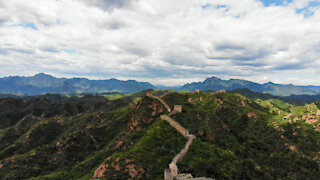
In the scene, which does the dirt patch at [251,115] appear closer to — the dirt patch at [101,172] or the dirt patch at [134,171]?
the dirt patch at [134,171]

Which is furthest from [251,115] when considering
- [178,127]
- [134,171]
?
[134,171]

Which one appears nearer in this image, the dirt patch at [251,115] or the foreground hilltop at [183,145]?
the foreground hilltop at [183,145]

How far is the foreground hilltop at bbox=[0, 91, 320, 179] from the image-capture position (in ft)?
191

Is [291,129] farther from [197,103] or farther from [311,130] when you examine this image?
[197,103]

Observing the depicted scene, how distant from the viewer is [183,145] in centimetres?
6788

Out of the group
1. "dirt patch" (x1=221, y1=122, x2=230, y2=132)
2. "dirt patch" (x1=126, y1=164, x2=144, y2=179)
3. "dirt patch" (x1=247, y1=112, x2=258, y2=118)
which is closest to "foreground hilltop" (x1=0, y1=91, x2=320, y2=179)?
"dirt patch" (x1=126, y1=164, x2=144, y2=179)

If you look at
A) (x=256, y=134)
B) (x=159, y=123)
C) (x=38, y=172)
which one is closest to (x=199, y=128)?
(x=159, y=123)

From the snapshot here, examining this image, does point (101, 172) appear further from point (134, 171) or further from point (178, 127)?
point (178, 127)

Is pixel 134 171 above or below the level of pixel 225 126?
below

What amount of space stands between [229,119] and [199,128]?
34751mm

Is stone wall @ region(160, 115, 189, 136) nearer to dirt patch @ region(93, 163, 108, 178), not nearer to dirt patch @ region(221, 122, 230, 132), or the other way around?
dirt patch @ region(221, 122, 230, 132)

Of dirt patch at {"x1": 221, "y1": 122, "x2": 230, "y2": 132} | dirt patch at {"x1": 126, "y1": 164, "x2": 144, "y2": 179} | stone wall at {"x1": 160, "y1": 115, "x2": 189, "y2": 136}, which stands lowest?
dirt patch at {"x1": 126, "y1": 164, "x2": 144, "y2": 179}

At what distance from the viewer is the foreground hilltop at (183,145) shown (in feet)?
191

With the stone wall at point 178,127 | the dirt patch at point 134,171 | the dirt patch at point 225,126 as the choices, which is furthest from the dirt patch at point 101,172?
the dirt patch at point 225,126
